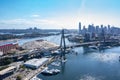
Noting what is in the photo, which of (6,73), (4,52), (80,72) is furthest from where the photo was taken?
(4,52)

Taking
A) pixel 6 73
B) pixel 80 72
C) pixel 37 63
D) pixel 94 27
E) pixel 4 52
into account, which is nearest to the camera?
pixel 6 73

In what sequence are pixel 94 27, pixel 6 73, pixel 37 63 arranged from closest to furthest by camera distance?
pixel 6 73
pixel 37 63
pixel 94 27

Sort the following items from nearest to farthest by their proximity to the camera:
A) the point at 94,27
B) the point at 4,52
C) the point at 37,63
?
1. the point at 37,63
2. the point at 4,52
3. the point at 94,27

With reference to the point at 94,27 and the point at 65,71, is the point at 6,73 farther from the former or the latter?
the point at 94,27

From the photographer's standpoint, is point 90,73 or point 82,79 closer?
point 82,79

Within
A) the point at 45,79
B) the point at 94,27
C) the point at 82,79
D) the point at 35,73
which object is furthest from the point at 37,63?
the point at 94,27

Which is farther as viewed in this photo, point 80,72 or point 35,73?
point 80,72

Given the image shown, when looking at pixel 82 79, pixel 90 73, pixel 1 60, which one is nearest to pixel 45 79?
pixel 82 79

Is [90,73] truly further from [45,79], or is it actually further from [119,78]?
[45,79]

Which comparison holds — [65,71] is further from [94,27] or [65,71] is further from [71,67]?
[94,27]
